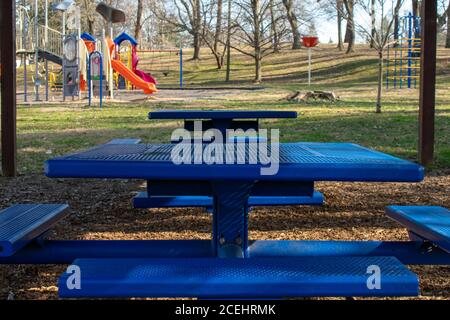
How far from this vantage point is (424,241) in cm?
294

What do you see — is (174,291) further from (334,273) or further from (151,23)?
(151,23)

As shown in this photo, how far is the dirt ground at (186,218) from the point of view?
11.7 feet

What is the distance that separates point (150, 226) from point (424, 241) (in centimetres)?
220

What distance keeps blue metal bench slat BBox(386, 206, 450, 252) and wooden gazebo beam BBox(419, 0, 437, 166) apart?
11.1ft

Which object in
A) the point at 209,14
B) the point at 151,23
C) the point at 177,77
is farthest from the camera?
the point at 151,23

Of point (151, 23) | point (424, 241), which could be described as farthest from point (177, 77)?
point (424, 241)

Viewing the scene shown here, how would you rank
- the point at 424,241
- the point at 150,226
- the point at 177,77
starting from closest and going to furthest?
the point at 424,241 < the point at 150,226 < the point at 177,77

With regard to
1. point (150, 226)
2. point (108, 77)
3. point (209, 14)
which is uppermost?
point (209, 14)

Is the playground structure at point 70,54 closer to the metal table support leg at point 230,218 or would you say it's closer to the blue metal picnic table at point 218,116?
the blue metal picnic table at point 218,116

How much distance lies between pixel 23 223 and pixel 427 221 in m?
1.81

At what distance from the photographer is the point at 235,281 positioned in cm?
222

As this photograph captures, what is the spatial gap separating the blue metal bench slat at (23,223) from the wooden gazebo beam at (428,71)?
4.28 meters

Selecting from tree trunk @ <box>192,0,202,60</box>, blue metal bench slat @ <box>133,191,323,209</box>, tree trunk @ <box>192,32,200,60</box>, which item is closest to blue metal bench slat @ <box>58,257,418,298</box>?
blue metal bench slat @ <box>133,191,323,209</box>

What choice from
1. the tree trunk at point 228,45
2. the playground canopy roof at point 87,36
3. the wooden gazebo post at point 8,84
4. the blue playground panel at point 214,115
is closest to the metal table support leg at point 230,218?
the blue playground panel at point 214,115
